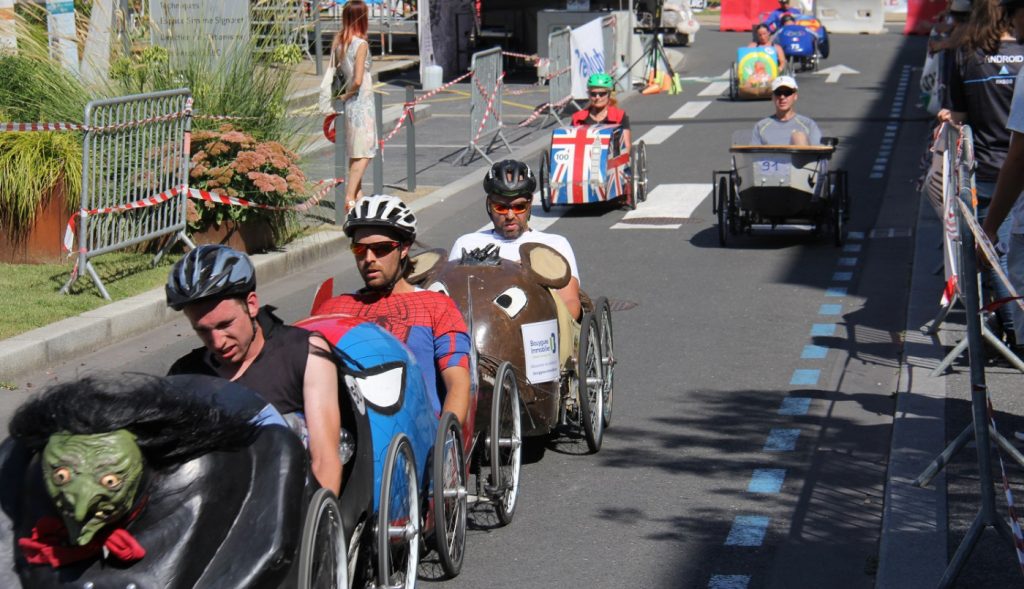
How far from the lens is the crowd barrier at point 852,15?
44.0 metres

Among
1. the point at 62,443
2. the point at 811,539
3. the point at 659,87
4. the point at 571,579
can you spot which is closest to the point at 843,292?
the point at 811,539

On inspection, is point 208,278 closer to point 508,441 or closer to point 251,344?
point 251,344

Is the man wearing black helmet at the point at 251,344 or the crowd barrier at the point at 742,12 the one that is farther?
the crowd barrier at the point at 742,12

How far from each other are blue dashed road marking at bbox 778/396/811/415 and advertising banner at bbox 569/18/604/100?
608 inches

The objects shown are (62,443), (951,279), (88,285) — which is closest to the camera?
(62,443)

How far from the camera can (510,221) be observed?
7723 millimetres

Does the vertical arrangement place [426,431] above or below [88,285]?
above

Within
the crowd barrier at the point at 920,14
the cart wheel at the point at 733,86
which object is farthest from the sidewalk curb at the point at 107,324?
the crowd barrier at the point at 920,14

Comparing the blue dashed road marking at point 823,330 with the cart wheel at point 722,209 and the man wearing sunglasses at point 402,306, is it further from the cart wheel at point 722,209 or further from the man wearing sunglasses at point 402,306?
the man wearing sunglasses at point 402,306

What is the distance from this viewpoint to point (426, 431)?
5148 millimetres

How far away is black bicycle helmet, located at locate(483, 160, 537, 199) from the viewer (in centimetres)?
775

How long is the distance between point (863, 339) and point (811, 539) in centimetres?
398

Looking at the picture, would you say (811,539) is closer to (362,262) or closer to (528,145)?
(362,262)

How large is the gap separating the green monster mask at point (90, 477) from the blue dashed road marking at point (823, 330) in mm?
7018
